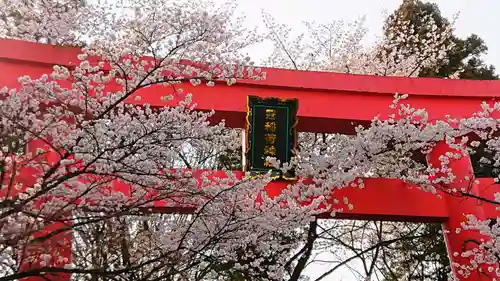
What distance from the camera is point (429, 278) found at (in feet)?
35.8

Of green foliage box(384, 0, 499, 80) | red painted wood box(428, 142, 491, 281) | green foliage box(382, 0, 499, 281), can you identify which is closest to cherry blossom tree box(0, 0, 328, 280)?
red painted wood box(428, 142, 491, 281)

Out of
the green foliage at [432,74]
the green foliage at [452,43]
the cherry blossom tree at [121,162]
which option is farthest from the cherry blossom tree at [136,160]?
the green foliage at [452,43]

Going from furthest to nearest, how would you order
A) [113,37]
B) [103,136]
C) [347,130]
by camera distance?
[347,130] → [113,37] → [103,136]

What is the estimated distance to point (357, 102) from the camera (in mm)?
7750

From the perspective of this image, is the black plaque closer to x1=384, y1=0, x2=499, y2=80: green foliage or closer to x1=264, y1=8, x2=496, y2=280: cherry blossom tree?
x1=264, y1=8, x2=496, y2=280: cherry blossom tree

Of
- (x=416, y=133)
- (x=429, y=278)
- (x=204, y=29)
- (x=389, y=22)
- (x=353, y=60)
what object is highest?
(x=389, y=22)

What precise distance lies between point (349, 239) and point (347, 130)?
3.65 meters

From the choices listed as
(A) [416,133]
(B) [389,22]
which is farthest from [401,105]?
(B) [389,22]

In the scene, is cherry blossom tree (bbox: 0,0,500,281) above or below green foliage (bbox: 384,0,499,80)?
below

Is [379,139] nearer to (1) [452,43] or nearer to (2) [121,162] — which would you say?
(2) [121,162]

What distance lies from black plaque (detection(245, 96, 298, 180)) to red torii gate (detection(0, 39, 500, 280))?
207 mm

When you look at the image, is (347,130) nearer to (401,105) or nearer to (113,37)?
(401,105)

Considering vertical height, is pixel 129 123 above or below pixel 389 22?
below

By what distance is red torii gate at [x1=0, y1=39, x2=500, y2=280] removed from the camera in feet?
22.2
